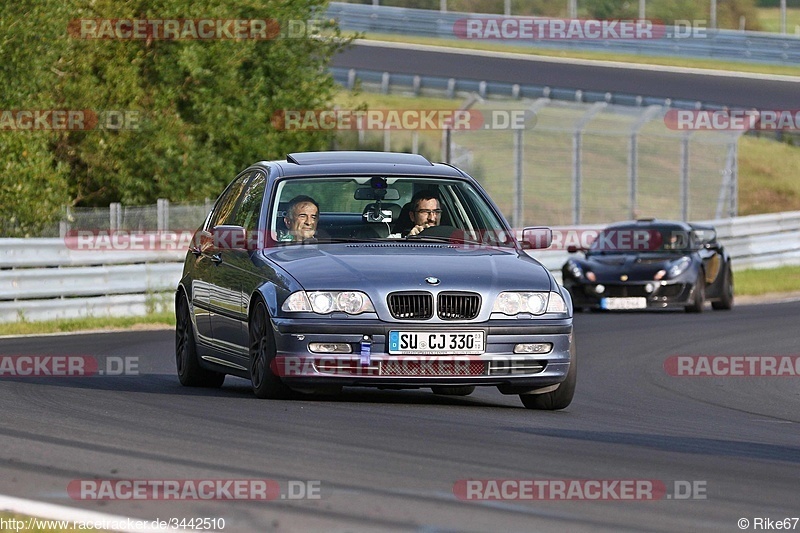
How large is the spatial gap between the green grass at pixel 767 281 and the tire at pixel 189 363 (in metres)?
16.9

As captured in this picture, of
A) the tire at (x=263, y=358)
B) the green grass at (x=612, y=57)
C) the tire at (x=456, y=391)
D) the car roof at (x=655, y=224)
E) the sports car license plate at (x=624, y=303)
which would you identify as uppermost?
the tire at (x=263, y=358)

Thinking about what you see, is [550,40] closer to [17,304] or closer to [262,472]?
[17,304]

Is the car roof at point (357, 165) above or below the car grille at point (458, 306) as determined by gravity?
above

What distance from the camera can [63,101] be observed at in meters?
27.4

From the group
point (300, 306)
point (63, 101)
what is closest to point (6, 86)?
point (63, 101)

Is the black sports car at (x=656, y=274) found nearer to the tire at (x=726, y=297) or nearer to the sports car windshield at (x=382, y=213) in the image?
Answer: the tire at (x=726, y=297)

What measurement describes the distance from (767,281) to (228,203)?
61.1 feet

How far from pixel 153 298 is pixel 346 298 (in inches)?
451

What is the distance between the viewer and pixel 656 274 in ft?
75.7

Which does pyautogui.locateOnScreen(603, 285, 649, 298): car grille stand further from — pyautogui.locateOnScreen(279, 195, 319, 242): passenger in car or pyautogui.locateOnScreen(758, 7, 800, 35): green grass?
pyautogui.locateOnScreen(758, 7, 800, 35): green grass

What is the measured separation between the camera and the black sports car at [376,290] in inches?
388

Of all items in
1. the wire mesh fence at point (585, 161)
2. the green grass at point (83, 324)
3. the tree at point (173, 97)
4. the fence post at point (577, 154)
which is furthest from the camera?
the wire mesh fence at point (585, 161)

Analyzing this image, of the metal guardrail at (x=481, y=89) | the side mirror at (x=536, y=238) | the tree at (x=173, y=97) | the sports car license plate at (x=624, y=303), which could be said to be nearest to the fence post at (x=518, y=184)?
the tree at (x=173, y=97)

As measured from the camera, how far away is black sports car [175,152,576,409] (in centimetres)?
987
